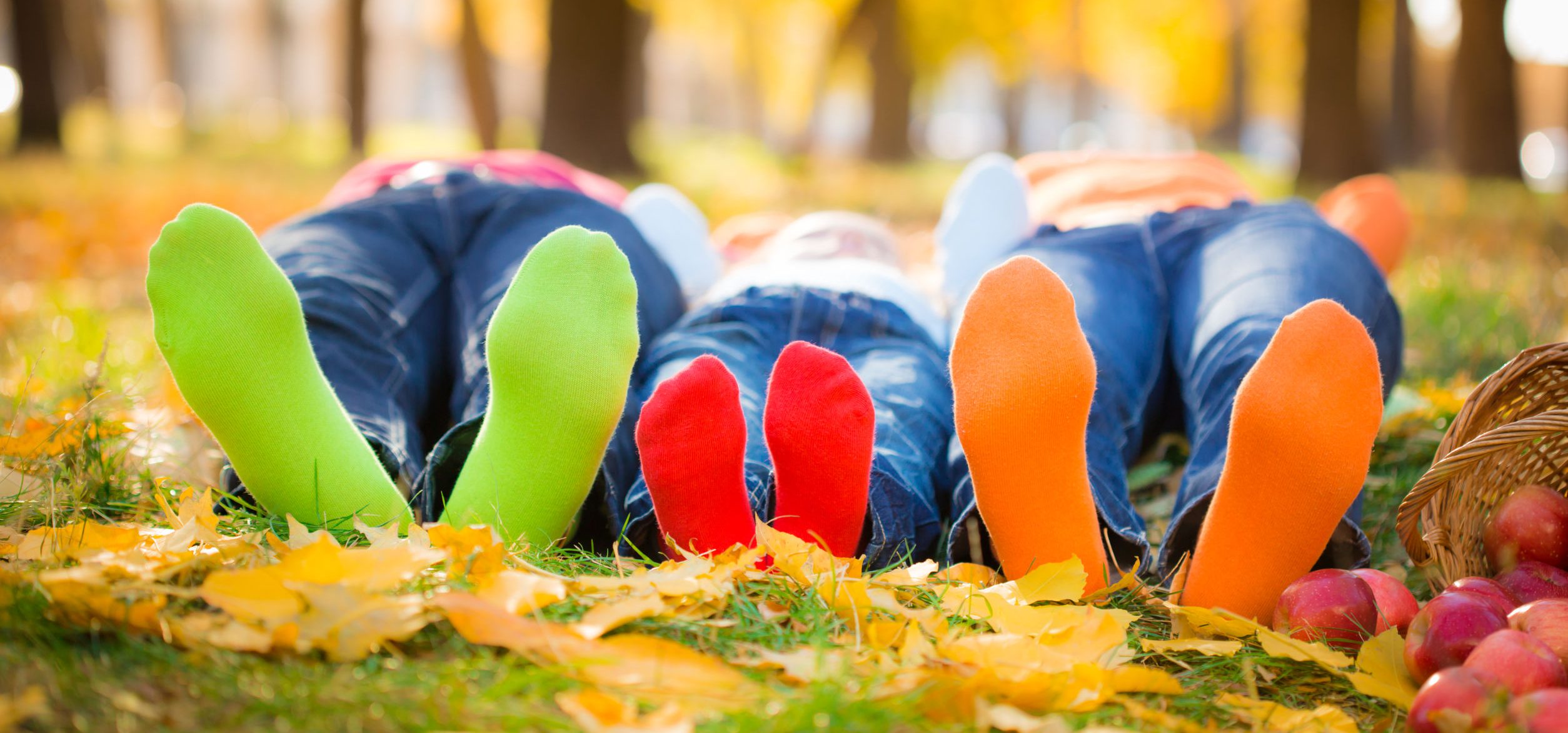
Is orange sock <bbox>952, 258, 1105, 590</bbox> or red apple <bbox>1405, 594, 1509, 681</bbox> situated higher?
orange sock <bbox>952, 258, 1105, 590</bbox>

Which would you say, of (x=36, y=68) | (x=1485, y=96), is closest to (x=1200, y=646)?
(x=1485, y=96)

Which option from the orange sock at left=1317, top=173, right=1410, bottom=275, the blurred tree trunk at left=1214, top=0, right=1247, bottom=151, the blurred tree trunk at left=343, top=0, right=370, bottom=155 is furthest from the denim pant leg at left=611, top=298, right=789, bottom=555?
the blurred tree trunk at left=1214, top=0, right=1247, bottom=151

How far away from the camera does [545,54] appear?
20.5 ft

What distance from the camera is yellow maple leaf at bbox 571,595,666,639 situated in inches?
41.2

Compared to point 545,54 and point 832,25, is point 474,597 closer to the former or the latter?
point 545,54

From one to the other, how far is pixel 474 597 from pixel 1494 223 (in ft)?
17.9

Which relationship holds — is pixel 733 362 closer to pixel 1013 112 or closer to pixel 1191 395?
pixel 1191 395

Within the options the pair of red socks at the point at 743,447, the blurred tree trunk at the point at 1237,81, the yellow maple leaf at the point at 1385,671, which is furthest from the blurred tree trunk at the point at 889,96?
the yellow maple leaf at the point at 1385,671

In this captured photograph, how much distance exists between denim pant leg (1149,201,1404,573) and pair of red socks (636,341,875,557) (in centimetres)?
43

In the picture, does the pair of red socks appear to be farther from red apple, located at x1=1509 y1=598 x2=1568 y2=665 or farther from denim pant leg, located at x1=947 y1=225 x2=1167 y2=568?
red apple, located at x1=1509 y1=598 x2=1568 y2=665

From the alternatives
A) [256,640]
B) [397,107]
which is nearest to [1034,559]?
[256,640]

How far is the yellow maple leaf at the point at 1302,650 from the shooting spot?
1176 mm

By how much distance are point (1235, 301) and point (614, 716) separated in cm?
115

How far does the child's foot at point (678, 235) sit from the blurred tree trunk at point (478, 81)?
20.5ft
